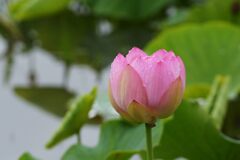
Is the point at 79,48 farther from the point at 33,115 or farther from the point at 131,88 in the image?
the point at 131,88

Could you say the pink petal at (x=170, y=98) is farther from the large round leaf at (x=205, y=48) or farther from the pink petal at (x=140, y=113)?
the large round leaf at (x=205, y=48)

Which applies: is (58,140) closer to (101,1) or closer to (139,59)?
(139,59)

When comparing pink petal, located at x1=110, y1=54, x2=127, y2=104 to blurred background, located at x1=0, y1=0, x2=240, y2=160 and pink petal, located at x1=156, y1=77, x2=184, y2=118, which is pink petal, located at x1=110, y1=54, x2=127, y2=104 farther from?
blurred background, located at x1=0, y1=0, x2=240, y2=160

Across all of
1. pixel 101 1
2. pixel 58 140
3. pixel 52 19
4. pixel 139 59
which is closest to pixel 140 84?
pixel 139 59

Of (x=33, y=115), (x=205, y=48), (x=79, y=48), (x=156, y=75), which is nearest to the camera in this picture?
(x=156, y=75)

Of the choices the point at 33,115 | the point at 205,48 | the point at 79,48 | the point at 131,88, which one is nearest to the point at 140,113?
the point at 131,88
